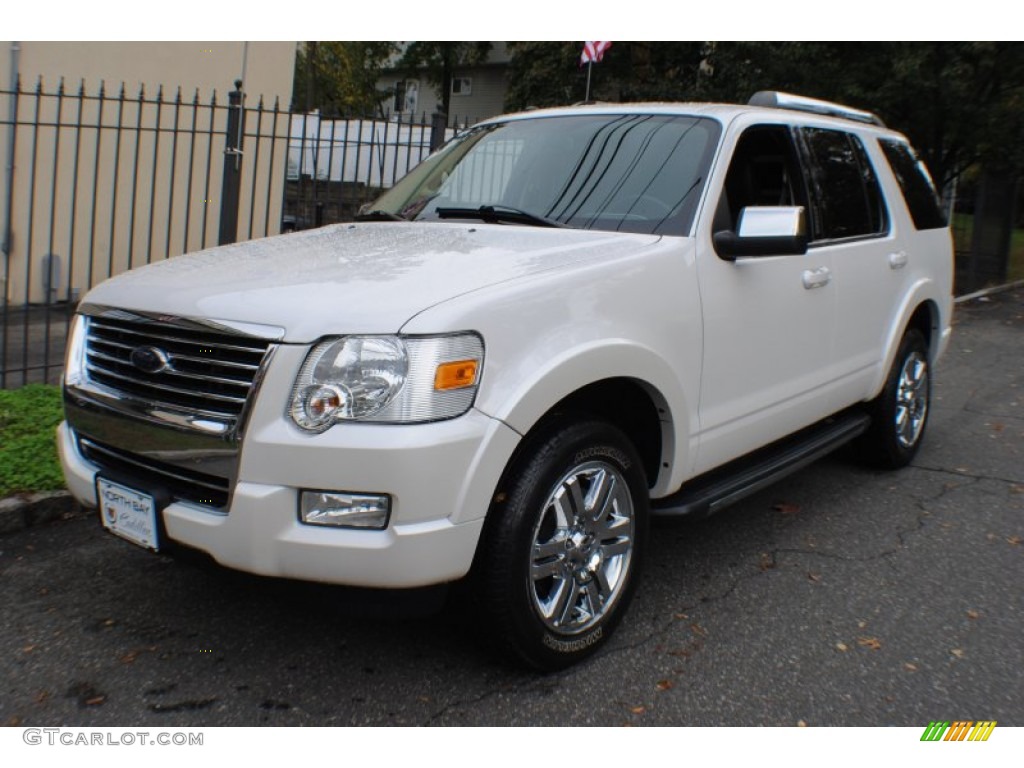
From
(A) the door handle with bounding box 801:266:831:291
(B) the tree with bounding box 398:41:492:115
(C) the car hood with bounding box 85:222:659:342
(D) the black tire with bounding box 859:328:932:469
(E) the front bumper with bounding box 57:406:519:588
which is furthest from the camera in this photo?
(B) the tree with bounding box 398:41:492:115

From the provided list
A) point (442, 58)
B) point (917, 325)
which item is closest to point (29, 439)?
point (917, 325)

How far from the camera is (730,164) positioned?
383 centimetres

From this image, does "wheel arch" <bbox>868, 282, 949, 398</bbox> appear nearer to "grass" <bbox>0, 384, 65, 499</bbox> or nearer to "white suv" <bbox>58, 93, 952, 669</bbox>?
"white suv" <bbox>58, 93, 952, 669</bbox>

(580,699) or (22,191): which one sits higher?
(22,191)

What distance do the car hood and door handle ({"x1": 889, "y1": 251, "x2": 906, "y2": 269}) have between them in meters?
2.06

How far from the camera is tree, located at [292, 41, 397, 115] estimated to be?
27.1 meters

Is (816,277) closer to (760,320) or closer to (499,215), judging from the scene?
(760,320)

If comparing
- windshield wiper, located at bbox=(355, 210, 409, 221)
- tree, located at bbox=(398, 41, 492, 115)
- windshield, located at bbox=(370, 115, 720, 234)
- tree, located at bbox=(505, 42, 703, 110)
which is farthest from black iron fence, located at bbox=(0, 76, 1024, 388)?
tree, located at bbox=(398, 41, 492, 115)

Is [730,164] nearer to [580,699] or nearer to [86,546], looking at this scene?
[580,699]

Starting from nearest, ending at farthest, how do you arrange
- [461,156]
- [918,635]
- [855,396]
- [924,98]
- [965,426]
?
[918,635] < [461,156] < [855,396] < [965,426] < [924,98]

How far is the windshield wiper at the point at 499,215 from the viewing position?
3723mm

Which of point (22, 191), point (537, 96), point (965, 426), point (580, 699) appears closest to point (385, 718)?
point (580, 699)

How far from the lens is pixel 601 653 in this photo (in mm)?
3279
